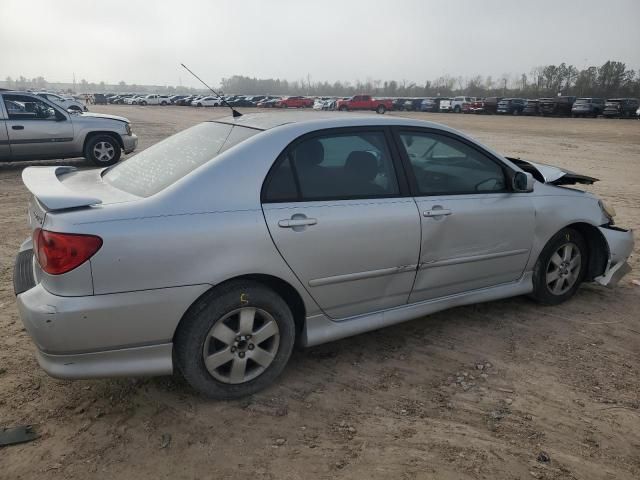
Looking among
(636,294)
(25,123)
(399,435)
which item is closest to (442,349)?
(399,435)

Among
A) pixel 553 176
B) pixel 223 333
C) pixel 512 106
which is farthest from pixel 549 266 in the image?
pixel 512 106

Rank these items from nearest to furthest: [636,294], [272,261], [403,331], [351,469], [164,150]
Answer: [351,469]
[272,261]
[164,150]
[403,331]
[636,294]

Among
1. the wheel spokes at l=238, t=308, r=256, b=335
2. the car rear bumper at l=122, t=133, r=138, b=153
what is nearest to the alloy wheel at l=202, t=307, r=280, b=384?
the wheel spokes at l=238, t=308, r=256, b=335

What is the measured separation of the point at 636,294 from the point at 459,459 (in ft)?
10.4

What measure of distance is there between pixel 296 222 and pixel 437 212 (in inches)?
42.0

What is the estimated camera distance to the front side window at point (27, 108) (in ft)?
33.2

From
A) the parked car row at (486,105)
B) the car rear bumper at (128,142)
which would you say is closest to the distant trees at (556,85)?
the parked car row at (486,105)

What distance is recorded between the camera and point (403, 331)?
3.91 meters

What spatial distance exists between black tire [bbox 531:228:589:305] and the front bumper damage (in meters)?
0.18

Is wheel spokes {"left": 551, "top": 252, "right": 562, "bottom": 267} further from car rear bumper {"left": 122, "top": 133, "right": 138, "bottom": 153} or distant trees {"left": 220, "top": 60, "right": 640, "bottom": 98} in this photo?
distant trees {"left": 220, "top": 60, "right": 640, "bottom": 98}

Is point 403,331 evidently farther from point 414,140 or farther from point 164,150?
point 164,150

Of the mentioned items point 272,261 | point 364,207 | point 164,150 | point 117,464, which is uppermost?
point 164,150

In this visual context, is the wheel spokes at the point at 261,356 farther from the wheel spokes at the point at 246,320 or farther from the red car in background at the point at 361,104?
the red car in background at the point at 361,104

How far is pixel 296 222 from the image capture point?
291cm
